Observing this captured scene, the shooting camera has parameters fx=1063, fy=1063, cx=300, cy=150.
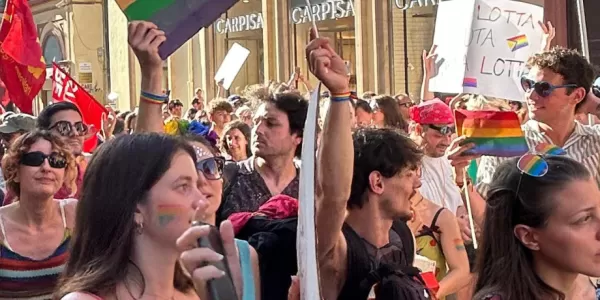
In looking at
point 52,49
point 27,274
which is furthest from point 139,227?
point 52,49

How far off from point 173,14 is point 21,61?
5.21 metres

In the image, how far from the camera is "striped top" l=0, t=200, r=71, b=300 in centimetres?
445

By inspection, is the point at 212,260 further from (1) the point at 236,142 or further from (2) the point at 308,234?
(1) the point at 236,142

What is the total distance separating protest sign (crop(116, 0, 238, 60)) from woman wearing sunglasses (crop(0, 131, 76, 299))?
116 centimetres

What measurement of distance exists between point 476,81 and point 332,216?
131 inches

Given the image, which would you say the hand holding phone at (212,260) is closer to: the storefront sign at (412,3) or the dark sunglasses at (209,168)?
the dark sunglasses at (209,168)

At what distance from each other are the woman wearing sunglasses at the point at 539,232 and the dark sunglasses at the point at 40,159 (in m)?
2.32

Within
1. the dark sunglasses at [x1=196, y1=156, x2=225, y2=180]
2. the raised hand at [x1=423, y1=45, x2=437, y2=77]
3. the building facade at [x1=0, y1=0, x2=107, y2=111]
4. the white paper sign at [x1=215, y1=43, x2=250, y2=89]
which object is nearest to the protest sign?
the dark sunglasses at [x1=196, y1=156, x2=225, y2=180]

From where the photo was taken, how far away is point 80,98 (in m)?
10.3

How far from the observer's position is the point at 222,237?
243 cm

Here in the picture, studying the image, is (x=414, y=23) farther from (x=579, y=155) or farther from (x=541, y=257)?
(x=541, y=257)

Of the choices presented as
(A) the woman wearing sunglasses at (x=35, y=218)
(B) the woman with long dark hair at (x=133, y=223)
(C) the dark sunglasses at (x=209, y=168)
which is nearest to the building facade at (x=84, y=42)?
(A) the woman wearing sunglasses at (x=35, y=218)

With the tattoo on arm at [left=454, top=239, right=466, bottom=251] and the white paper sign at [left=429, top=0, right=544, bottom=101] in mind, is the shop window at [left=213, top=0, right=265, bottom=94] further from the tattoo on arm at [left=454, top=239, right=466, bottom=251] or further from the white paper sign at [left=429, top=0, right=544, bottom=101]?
the tattoo on arm at [left=454, top=239, right=466, bottom=251]

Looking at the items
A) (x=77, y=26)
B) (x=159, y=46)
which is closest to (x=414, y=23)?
(x=159, y=46)
